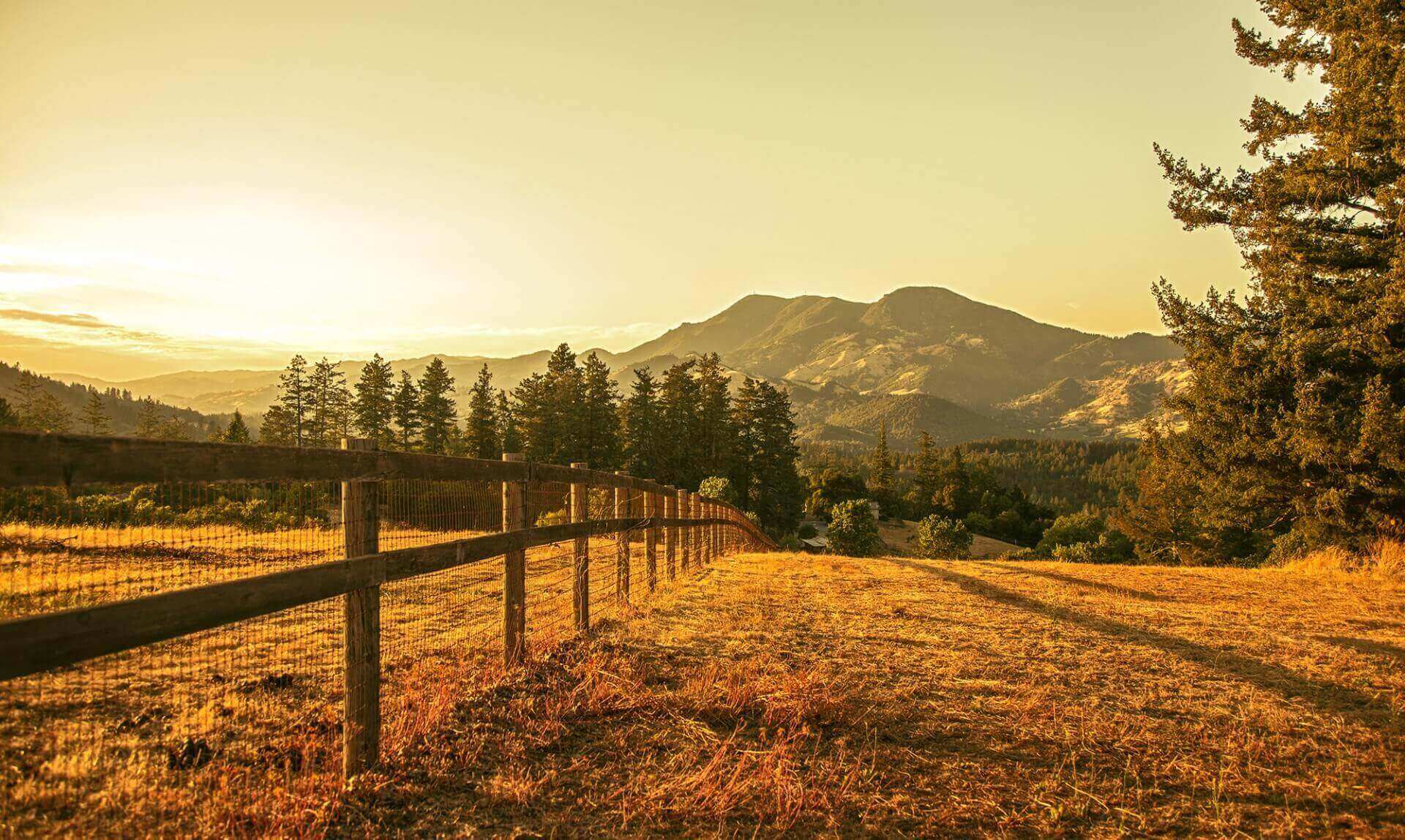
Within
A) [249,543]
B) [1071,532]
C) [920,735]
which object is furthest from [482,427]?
[1071,532]

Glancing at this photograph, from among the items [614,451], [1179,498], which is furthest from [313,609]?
[1179,498]

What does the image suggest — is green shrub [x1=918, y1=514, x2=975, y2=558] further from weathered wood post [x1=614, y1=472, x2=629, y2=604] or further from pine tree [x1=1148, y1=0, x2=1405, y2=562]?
weathered wood post [x1=614, y1=472, x2=629, y2=604]

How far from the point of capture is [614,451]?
63.8 meters

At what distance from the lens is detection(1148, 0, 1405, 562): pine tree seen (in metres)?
11.0

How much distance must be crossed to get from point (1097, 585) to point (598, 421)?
176 ft

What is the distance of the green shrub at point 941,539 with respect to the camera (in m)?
55.6

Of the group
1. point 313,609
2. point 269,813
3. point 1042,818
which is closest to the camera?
point 269,813

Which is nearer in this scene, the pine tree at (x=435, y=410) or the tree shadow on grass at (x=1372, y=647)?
the tree shadow on grass at (x=1372, y=647)

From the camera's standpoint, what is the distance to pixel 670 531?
38.0ft

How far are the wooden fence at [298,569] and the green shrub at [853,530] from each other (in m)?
42.4

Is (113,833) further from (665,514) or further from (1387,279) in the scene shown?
(1387,279)

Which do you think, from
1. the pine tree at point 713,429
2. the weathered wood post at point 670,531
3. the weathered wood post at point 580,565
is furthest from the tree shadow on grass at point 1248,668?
the pine tree at point 713,429

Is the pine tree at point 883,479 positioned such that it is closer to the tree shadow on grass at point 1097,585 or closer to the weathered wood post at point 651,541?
the tree shadow on grass at point 1097,585

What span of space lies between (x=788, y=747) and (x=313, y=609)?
18.5ft
